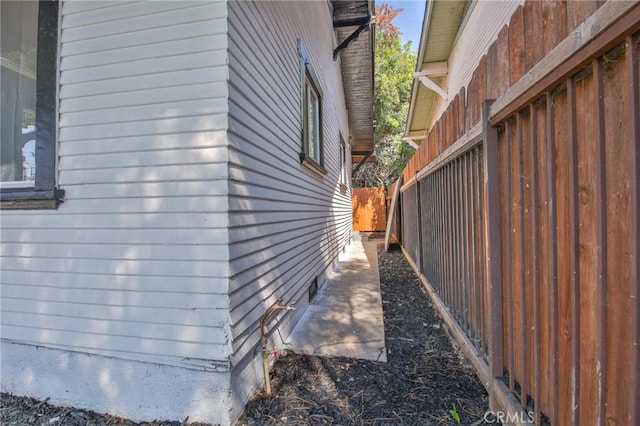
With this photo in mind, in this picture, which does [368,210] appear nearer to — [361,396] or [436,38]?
[436,38]

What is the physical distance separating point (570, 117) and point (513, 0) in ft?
16.0

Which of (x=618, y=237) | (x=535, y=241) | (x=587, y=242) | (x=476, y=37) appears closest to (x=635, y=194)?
(x=618, y=237)

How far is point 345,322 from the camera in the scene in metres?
3.34

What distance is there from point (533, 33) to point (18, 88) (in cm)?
330

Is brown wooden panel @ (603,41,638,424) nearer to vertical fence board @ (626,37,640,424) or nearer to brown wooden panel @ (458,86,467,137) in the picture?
vertical fence board @ (626,37,640,424)

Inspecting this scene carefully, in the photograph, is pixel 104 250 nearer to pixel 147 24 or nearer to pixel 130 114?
pixel 130 114

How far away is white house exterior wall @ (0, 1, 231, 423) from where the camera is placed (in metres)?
1.87

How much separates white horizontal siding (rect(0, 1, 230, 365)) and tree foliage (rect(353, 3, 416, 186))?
16.2 meters

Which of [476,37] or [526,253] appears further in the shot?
[476,37]

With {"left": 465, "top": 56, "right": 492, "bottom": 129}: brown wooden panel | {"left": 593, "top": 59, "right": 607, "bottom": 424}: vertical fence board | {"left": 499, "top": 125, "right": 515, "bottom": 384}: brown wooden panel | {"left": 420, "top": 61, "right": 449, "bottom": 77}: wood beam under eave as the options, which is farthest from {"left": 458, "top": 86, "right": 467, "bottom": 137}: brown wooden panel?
{"left": 420, "top": 61, "right": 449, "bottom": 77}: wood beam under eave

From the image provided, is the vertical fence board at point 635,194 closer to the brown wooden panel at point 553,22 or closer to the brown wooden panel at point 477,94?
the brown wooden panel at point 553,22

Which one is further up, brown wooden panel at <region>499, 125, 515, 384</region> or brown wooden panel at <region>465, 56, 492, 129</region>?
brown wooden panel at <region>465, 56, 492, 129</region>

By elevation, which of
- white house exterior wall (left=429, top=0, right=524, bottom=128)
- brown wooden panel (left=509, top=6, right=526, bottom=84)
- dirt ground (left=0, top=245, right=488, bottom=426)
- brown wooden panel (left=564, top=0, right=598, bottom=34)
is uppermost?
white house exterior wall (left=429, top=0, right=524, bottom=128)

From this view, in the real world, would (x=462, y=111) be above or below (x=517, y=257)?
above
